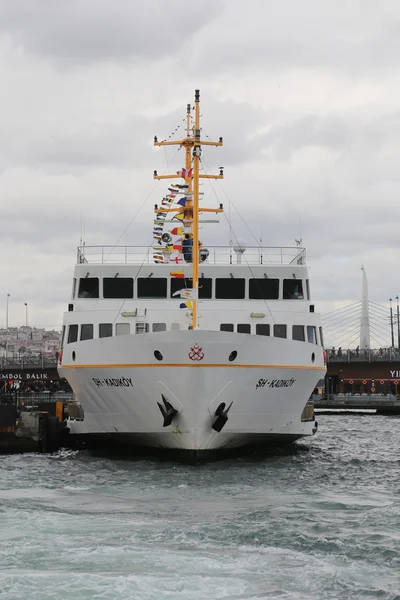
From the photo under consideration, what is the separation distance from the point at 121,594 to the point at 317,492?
10982 mm

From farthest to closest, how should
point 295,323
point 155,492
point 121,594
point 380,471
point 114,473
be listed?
point 295,323 → point 380,471 → point 114,473 → point 155,492 → point 121,594

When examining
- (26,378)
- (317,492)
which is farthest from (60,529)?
(26,378)

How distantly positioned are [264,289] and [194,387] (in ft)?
27.5

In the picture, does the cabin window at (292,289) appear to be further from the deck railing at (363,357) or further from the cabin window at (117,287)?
the deck railing at (363,357)

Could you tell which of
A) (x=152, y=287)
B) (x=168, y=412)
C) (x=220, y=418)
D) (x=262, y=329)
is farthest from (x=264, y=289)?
(x=168, y=412)

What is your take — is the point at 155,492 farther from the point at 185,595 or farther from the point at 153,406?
the point at 185,595

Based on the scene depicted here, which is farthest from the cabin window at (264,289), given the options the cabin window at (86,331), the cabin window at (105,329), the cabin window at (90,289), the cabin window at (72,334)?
the cabin window at (72,334)

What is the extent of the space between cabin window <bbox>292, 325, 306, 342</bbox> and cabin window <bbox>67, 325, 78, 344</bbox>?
8.16 meters

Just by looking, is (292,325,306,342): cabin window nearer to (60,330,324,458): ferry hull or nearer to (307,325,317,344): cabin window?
(307,325,317,344): cabin window

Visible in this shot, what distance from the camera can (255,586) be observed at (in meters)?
15.0

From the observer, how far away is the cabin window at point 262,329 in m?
33.9

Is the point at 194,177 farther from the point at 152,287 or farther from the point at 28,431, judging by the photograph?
the point at 28,431

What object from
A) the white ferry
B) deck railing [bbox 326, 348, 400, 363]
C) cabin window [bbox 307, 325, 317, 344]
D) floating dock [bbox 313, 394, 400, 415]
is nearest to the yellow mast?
the white ferry

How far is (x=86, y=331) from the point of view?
3400 cm
